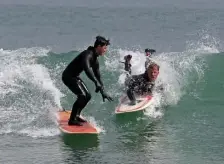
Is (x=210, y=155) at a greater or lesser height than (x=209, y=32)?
lesser

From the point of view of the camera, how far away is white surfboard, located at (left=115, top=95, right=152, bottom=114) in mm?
13891

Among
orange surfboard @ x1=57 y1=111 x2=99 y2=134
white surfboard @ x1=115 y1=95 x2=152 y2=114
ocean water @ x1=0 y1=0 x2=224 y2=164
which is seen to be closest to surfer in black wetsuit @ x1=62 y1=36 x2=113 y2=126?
orange surfboard @ x1=57 y1=111 x2=99 y2=134

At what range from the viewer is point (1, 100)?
15.0 meters

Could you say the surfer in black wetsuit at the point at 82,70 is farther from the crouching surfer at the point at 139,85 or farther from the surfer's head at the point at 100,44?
the crouching surfer at the point at 139,85

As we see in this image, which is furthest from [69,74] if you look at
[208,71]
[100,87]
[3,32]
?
[3,32]

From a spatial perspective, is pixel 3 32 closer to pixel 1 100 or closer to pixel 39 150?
pixel 1 100

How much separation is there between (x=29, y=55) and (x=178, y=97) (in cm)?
803

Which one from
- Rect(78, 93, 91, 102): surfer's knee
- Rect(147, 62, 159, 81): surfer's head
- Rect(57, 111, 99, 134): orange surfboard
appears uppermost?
Rect(147, 62, 159, 81): surfer's head

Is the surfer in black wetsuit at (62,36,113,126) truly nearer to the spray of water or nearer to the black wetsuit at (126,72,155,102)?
the spray of water

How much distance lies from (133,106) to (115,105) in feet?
2.81

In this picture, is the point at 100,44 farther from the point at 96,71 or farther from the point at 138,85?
the point at 138,85

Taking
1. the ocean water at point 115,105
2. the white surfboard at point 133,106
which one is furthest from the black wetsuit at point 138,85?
the ocean water at point 115,105

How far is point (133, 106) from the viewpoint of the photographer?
14.1 m

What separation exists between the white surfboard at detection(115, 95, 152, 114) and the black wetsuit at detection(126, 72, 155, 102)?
151mm
